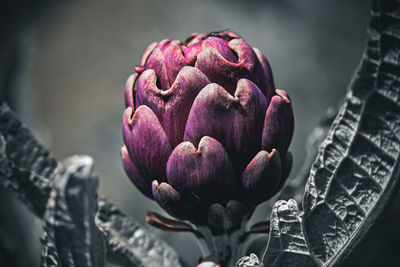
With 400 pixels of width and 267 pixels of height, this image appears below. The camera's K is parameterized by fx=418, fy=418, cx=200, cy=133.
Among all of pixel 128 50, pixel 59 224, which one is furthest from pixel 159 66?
pixel 128 50

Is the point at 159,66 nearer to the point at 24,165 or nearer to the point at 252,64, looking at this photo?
the point at 252,64

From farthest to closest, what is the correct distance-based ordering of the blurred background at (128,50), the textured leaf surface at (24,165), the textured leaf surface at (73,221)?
the blurred background at (128,50) → the textured leaf surface at (24,165) → the textured leaf surface at (73,221)

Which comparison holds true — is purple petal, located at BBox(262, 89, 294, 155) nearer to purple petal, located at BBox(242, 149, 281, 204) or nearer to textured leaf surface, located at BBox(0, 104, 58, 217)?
purple petal, located at BBox(242, 149, 281, 204)

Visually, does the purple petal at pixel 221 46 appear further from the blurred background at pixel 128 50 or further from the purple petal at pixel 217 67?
the blurred background at pixel 128 50

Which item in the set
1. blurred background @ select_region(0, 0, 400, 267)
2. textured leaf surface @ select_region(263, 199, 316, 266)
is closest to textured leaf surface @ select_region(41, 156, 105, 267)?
textured leaf surface @ select_region(263, 199, 316, 266)

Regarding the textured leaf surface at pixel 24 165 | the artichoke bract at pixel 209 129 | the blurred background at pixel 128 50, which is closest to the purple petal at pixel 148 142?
the artichoke bract at pixel 209 129

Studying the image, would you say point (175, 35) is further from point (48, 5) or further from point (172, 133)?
point (172, 133)

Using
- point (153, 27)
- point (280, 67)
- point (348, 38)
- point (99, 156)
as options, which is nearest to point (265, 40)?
point (280, 67)
